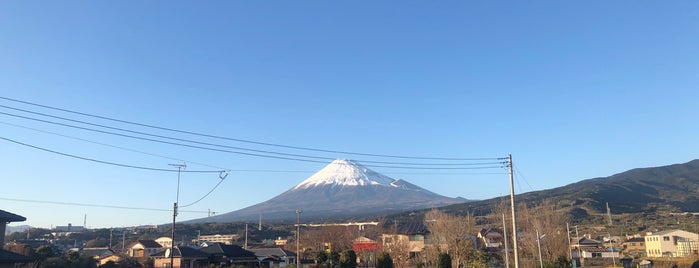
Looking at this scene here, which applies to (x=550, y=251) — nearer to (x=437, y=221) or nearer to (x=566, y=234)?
(x=566, y=234)

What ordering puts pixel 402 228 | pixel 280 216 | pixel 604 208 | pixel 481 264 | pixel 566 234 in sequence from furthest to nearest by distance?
pixel 280 216 < pixel 604 208 < pixel 402 228 < pixel 566 234 < pixel 481 264

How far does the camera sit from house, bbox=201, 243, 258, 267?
46156 mm

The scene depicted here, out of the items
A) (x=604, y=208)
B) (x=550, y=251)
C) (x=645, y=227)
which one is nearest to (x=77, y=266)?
(x=550, y=251)

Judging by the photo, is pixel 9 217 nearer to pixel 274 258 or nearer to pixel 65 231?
pixel 274 258

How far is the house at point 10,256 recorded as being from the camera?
21312 mm

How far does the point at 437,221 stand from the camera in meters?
46.5

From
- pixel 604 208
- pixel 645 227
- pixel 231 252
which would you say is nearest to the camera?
pixel 231 252

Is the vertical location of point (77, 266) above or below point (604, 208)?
below

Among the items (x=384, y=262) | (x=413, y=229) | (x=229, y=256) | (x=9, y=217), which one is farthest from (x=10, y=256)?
(x=413, y=229)

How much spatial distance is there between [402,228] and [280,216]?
13264 cm

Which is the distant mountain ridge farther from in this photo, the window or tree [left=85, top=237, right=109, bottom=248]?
tree [left=85, top=237, right=109, bottom=248]

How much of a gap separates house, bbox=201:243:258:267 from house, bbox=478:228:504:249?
Answer: 28.5 m

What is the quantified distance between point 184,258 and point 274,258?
11107mm

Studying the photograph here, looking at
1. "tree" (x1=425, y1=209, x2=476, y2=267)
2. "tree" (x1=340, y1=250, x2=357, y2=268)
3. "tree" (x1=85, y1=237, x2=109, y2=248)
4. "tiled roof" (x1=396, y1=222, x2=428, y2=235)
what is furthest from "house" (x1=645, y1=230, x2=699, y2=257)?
"tree" (x1=85, y1=237, x2=109, y2=248)
